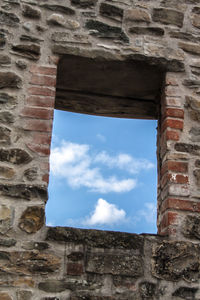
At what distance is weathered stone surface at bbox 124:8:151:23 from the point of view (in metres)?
4.05

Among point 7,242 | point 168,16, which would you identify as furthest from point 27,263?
point 168,16

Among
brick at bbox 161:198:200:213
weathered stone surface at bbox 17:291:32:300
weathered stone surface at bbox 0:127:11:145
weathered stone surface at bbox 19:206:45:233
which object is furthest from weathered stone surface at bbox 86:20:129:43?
weathered stone surface at bbox 17:291:32:300

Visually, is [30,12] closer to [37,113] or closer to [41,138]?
[37,113]

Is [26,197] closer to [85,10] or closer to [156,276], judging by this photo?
[156,276]

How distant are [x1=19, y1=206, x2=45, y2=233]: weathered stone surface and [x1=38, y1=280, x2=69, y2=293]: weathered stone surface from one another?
35 cm

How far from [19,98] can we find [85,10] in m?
0.96

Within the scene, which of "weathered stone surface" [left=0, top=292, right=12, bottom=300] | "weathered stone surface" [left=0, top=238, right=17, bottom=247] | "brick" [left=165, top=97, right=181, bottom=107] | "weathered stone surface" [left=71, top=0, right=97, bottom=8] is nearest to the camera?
"weathered stone surface" [left=0, top=292, right=12, bottom=300]

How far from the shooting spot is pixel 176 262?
339 centimetres

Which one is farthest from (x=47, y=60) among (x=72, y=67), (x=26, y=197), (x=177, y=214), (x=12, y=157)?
(x=177, y=214)

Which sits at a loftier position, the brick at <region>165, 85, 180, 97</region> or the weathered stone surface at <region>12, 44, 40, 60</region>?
the weathered stone surface at <region>12, 44, 40, 60</region>

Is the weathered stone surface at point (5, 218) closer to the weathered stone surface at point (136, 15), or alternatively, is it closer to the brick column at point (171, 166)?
the brick column at point (171, 166)

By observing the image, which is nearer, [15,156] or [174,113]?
[15,156]

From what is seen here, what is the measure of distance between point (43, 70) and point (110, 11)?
79cm

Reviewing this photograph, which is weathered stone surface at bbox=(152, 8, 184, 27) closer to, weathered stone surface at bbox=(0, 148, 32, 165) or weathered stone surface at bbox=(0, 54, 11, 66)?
weathered stone surface at bbox=(0, 54, 11, 66)
